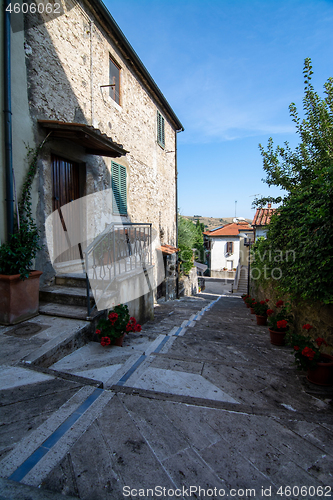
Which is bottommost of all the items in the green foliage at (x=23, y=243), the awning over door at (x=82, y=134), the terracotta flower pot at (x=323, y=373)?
the terracotta flower pot at (x=323, y=373)

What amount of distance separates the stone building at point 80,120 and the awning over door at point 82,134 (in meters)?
0.02

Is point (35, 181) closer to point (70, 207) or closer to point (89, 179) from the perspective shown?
point (70, 207)

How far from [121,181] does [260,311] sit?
16.3ft

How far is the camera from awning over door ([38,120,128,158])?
4.24 metres

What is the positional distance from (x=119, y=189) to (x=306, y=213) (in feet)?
15.7

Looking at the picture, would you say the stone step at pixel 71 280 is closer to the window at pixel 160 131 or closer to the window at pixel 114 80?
the window at pixel 114 80

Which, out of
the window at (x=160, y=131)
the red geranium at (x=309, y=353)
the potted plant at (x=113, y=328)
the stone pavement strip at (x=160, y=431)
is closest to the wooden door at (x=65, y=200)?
the potted plant at (x=113, y=328)

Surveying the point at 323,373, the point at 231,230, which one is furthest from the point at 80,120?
the point at 231,230

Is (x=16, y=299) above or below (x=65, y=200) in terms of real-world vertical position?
below

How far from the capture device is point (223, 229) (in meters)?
34.6

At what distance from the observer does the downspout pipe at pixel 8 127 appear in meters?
3.82

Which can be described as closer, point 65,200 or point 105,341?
point 105,341

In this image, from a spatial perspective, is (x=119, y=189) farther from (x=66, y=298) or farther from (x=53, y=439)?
(x=53, y=439)

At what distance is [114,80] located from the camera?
273 inches
